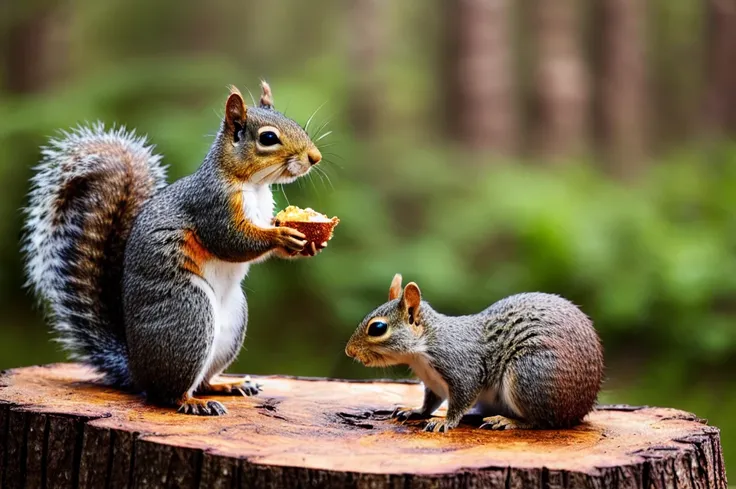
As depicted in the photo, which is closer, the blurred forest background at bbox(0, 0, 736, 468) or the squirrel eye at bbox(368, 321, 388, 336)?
the squirrel eye at bbox(368, 321, 388, 336)

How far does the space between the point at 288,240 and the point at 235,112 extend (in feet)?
1.37

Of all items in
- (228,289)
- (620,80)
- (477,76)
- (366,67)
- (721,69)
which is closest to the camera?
(228,289)

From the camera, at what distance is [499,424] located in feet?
8.30

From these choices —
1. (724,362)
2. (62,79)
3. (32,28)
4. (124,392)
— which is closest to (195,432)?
(124,392)

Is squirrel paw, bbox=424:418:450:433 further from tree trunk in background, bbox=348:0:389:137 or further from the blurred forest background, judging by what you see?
tree trunk in background, bbox=348:0:389:137

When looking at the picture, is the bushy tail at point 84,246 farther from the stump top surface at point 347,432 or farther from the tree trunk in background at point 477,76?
the tree trunk in background at point 477,76

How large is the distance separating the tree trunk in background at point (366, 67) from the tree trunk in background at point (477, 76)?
0.74 meters

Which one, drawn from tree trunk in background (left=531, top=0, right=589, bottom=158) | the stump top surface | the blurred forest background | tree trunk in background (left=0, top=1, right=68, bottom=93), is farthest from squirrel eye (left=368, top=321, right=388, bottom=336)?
→ tree trunk in background (left=531, top=0, right=589, bottom=158)

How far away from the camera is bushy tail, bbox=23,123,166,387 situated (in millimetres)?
3006

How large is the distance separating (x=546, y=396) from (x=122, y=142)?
5.37ft

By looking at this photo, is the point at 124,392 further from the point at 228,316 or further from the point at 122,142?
the point at 122,142

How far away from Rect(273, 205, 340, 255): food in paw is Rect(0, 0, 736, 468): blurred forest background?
227cm

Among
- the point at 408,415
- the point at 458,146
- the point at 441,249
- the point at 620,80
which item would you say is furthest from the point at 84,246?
the point at 620,80

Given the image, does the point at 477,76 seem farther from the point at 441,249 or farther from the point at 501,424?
the point at 501,424
